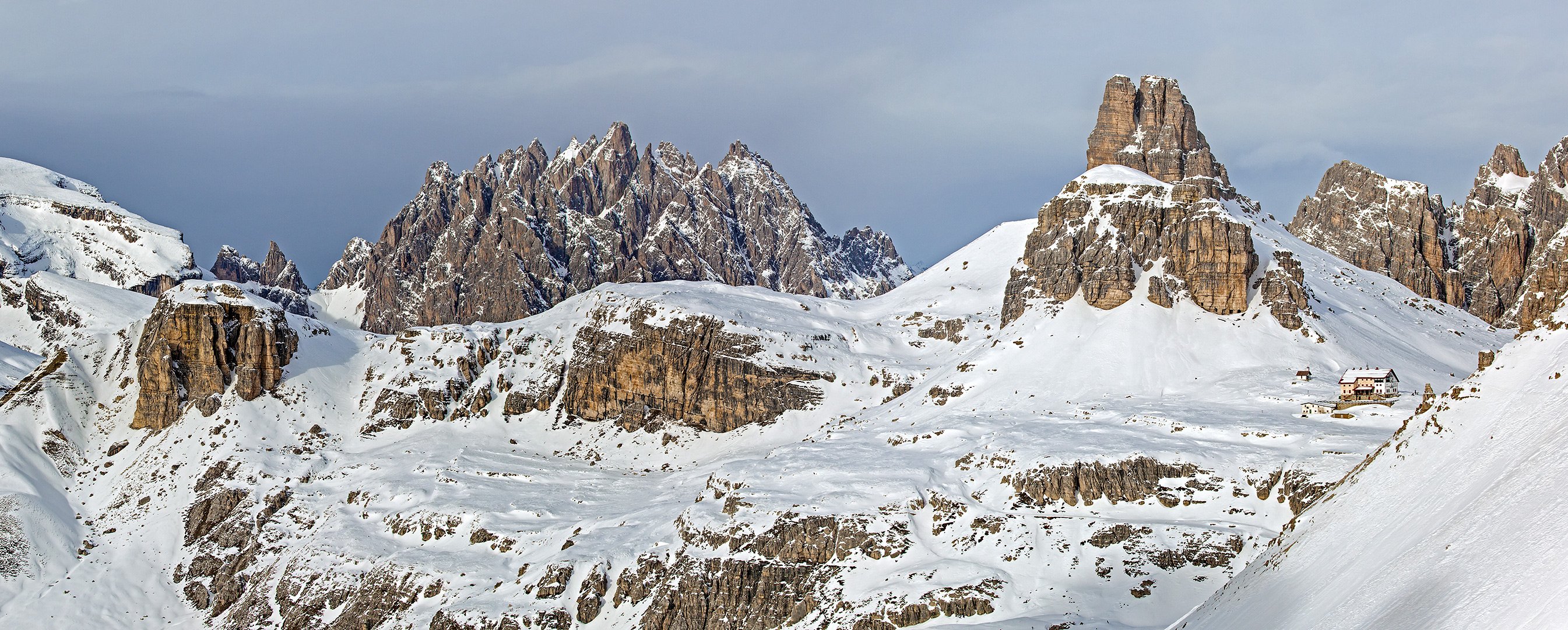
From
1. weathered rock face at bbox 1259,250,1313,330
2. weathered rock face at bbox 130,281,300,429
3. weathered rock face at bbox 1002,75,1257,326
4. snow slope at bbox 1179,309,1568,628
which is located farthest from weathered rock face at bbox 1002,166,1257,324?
snow slope at bbox 1179,309,1568,628

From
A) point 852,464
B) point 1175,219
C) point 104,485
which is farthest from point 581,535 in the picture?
point 1175,219

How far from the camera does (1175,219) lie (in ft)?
584

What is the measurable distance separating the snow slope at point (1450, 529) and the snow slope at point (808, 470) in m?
50.7

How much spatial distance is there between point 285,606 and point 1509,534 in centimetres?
13434

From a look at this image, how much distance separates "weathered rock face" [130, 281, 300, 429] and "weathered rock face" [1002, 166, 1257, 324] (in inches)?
3968

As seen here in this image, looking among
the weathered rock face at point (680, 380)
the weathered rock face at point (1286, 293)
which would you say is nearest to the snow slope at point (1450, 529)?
the weathered rock face at point (1286, 293)

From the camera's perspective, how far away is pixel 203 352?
7328 inches

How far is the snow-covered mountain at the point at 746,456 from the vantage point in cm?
12106

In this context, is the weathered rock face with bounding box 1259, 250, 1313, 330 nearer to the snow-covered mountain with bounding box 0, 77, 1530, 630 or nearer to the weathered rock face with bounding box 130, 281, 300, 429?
the snow-covered mountain with bounding box 0, 77, 1530, 630

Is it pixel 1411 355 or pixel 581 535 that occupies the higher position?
Answer: pixel 1411 355

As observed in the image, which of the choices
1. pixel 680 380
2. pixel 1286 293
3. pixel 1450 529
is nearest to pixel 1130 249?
pixel 1286 293

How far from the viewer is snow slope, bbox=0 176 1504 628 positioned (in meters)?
118

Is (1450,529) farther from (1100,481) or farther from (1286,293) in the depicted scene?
(1286,293)

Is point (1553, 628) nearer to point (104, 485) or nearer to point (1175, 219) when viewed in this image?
point (1175, 219)
